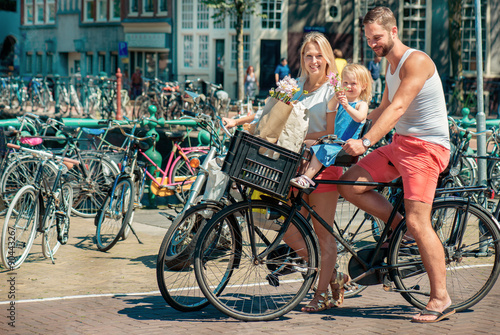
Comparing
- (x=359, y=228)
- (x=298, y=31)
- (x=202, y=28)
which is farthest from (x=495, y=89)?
(x=359, y=228)

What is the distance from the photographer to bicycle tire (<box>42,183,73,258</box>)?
6625 mm

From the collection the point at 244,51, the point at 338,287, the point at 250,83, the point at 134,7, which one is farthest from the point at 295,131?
the point at 134,7

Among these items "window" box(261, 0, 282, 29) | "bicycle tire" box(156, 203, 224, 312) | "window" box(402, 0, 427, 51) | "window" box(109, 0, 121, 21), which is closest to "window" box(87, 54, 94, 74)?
"window" box(109, 0, 121, 21)

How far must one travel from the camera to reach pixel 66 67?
43.4 m

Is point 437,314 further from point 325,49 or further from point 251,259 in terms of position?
point 325,49

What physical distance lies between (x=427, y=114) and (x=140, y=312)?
2.21 meters

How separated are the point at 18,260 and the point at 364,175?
3.10 metres

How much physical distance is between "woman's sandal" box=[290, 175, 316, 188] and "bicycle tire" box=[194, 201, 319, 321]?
8.7 inches

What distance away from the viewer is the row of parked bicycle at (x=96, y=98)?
2202 cm

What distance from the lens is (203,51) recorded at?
3447 cm

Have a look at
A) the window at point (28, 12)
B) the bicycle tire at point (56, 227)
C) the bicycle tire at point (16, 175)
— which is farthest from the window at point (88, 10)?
the bicycle tire at point (56, 227)

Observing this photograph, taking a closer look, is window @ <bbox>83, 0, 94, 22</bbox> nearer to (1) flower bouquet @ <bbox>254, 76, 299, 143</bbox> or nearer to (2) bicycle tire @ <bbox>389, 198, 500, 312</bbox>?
(1) flower bouquet @ <bbox>254, 76, 299, 143</bbox>

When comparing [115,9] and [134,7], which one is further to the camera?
[115,9]

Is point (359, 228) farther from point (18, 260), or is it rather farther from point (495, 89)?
point (495, 89)
